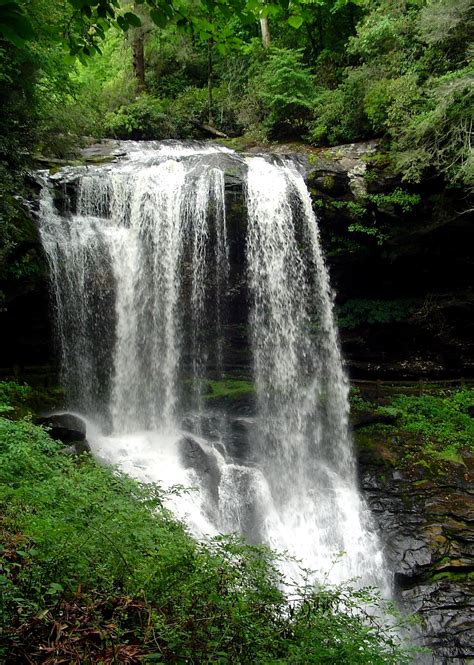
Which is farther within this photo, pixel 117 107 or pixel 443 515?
pixel 117 107

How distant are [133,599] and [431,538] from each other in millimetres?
6956

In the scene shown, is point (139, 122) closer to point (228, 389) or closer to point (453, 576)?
point (228, 389)

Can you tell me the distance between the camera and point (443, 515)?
8453 mm

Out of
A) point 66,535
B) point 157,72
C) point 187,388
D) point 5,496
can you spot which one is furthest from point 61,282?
point 157,72

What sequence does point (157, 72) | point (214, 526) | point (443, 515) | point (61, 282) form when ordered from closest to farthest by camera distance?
point (214, 526) → point (443, 515) → point (61, 282) → point (157, 72)

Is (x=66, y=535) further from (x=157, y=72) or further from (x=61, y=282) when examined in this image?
(x=157, y=72)

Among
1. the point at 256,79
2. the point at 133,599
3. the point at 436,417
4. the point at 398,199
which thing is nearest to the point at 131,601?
the point at 133,599

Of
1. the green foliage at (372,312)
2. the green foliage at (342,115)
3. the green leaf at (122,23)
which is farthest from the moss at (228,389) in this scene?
the green leaf at (122,23)

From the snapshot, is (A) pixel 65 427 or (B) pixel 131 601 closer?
(B) pixel 131 601

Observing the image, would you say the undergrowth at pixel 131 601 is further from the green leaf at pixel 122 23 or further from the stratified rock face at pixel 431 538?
the stratified rock face at pixel 431 538

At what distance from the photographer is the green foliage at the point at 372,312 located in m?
13.1

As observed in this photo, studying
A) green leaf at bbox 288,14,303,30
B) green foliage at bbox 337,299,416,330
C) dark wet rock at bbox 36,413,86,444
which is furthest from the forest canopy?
dark wet rock at bbox 36,413,86,444

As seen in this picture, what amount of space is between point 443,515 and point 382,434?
103 inches

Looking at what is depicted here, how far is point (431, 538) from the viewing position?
8.01 metres
